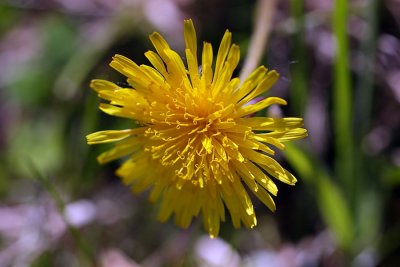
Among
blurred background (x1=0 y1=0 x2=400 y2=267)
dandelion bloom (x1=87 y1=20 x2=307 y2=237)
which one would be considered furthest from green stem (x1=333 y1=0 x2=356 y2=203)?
dandelion bloom (x1=87 y1=20 x2=307 y2=237)

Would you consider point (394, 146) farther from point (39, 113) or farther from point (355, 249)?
point (39, 113)

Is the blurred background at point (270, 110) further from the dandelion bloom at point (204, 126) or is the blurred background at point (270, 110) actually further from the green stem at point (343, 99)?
the dandelion bloom at point (204, 126)

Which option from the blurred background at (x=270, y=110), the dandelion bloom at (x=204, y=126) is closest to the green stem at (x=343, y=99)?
the blurred background at (x=270, y=110)

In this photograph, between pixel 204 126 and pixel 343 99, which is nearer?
pixel 204 126

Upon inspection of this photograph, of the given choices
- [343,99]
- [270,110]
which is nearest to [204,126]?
[270,110]

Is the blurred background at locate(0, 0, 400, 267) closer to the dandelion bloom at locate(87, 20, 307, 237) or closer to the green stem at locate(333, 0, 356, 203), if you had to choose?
the green stem at locate(333, 0, 356, 203)

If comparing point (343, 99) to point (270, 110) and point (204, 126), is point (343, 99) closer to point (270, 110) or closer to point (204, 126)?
point (270, 110)
